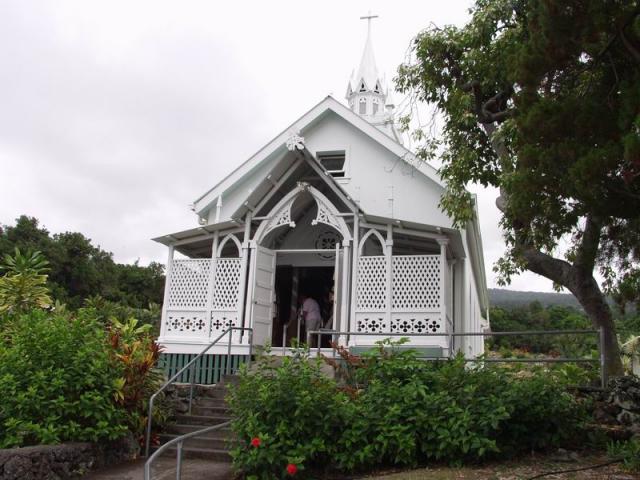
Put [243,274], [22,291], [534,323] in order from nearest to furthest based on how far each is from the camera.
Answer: [22,291] → [243,274] → [534,323]

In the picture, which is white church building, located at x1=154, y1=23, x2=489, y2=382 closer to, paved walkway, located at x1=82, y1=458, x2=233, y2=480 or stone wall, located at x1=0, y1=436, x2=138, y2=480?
paved walkway, located at x1=82, y1=458, x2=233, y2=480

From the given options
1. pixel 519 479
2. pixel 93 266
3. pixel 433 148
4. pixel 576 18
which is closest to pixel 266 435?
pixel 519 479

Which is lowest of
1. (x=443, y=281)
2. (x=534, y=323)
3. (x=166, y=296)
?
(x=166, y=296)

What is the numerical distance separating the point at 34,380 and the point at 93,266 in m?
30.4

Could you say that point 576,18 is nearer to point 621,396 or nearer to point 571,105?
point 571,105

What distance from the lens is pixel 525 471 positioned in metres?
7.07

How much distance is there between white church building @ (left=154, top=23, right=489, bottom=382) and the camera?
41.4ft

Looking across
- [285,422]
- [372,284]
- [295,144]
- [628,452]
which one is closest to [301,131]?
[295,144]

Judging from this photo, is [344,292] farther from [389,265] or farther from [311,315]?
[311,315]

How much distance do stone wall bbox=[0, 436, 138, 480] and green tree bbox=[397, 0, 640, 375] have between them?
266 inches

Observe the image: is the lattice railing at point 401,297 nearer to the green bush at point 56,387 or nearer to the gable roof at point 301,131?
the gable roof at point 301,131

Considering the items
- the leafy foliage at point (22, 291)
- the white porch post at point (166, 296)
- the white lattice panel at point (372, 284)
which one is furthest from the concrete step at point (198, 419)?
the leafy foliage at point (22, 291)

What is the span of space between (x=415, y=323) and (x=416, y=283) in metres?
0.82

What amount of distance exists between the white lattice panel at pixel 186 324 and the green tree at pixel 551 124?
5.85m
